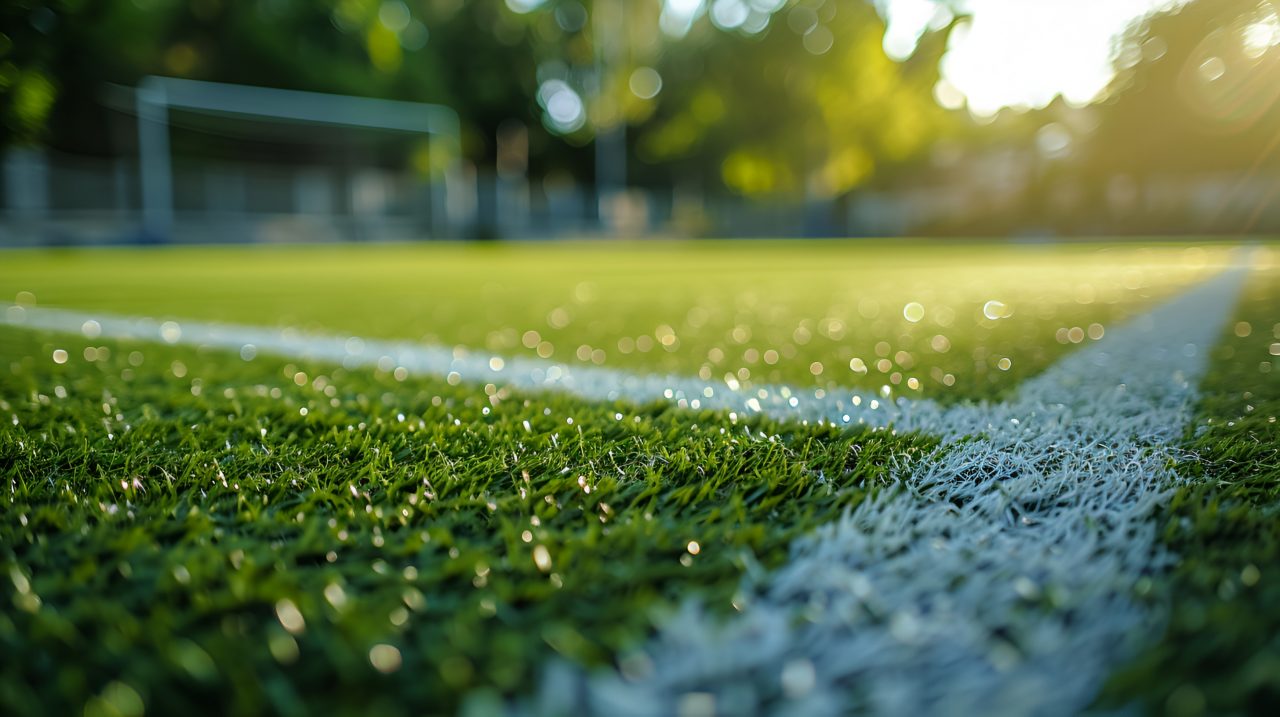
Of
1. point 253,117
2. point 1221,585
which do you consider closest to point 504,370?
point 1221,585

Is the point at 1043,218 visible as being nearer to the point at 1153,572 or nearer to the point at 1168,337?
the point at 1168,337

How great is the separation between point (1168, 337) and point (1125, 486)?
207 centimetres

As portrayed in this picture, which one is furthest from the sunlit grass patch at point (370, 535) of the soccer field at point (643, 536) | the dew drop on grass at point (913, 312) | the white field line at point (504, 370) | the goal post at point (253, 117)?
the goal post at point (253, 117)

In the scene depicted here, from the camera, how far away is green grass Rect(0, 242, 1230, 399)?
7.52 feet

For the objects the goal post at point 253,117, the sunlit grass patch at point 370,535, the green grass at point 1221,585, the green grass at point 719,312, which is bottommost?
the green grass at point 719,312

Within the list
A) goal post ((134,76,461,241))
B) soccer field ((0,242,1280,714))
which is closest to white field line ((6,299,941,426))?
soccer field ((0,242,1280,714))

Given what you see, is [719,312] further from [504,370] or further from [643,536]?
[643,536]

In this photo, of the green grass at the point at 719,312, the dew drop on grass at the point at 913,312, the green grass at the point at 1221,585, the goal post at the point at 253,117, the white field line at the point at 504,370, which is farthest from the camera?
the goal post at the point at 253,117

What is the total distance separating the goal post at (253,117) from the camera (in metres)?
19.0

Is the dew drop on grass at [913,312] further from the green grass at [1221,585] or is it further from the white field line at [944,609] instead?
the white field line at [944,609]

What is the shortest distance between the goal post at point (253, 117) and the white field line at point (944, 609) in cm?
2069

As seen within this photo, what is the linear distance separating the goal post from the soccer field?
1973 cm

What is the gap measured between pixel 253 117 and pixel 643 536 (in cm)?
2245

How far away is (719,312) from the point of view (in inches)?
157
